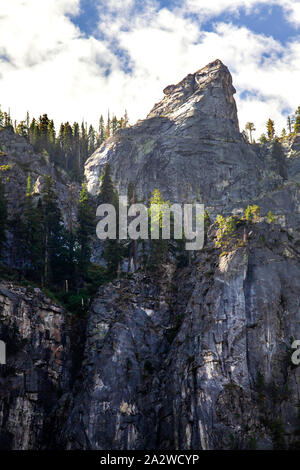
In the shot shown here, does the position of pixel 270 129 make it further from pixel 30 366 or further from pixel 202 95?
pixel 30 366

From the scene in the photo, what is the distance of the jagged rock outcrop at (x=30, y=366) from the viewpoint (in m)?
45.7

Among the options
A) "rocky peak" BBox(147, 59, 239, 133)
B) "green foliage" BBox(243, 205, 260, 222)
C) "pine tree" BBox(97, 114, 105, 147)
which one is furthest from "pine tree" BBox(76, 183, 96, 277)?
"pine tree" BBox(97, 114, 105, 147)

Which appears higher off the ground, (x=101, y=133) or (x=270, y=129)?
(x=101, y=133)

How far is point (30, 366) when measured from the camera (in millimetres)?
48938

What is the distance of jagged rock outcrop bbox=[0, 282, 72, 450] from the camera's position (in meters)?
45.7

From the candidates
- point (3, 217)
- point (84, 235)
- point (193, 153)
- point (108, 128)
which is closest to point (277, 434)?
point (84, 235)

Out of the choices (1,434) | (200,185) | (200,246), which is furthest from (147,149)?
(1,434)

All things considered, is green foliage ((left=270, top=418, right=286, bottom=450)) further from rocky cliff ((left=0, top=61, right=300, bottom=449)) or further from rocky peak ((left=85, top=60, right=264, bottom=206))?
rocky peak ((left=85, top=60, right=264, bottom=206))

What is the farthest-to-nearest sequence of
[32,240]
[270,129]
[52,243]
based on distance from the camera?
1. [270,129]
2. [52,243]
3. [32,240]

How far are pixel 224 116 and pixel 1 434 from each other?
7803 cm

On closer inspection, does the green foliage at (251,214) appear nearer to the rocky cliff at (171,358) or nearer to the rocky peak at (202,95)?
the rocky cliff at (171,358)
